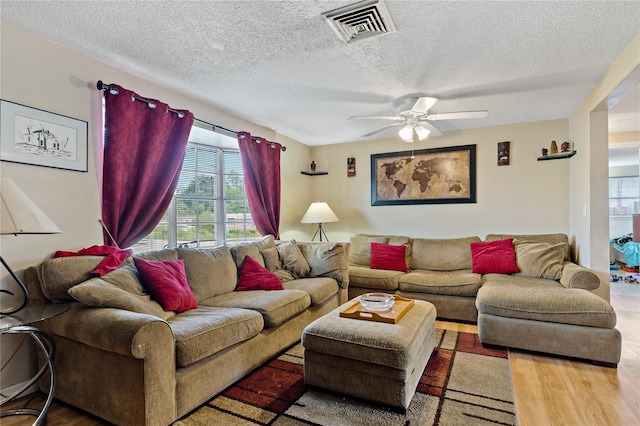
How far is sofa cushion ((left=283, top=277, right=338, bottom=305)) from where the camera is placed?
10.2 ft

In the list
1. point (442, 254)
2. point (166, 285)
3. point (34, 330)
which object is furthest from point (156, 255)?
point (442, 254)

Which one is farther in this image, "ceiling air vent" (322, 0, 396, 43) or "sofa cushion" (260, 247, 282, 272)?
"sofa cushion" (260, 247, 282, 272)

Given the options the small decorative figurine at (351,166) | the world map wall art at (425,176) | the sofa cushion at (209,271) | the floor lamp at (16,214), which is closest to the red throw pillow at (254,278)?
the sofa cushion at (209,271)

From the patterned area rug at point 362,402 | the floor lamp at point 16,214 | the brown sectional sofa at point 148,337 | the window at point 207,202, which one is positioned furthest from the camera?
the window at point 207,202

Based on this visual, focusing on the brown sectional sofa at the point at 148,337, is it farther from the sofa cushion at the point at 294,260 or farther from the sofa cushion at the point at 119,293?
the sofa cushion at the point at 294,260

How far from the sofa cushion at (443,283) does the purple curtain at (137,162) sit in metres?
2.68

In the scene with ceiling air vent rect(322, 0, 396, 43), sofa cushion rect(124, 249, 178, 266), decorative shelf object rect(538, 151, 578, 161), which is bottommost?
sofa cushion rect(124, 249, 178, 266)

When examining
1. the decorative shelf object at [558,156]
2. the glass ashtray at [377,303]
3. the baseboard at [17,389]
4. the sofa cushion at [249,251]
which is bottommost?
the baseboard at [17,389]

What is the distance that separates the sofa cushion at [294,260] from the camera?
3707mm

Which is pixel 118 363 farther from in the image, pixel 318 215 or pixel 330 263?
pixel 318 215

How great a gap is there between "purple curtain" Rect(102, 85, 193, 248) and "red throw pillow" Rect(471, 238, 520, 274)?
3396 mm

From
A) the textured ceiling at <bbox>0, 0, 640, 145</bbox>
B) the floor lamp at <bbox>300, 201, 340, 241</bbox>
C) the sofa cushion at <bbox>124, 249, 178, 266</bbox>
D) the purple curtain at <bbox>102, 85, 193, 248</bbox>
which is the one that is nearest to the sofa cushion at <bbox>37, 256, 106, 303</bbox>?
the sofa cushion at <bbox>124, 249, 178, 266</bbox>

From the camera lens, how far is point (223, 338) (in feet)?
6.81

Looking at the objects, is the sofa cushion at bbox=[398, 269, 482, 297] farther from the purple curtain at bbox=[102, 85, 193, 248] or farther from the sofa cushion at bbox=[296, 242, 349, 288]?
the purple curtain at bbox=[102, 85, 193, 248]
